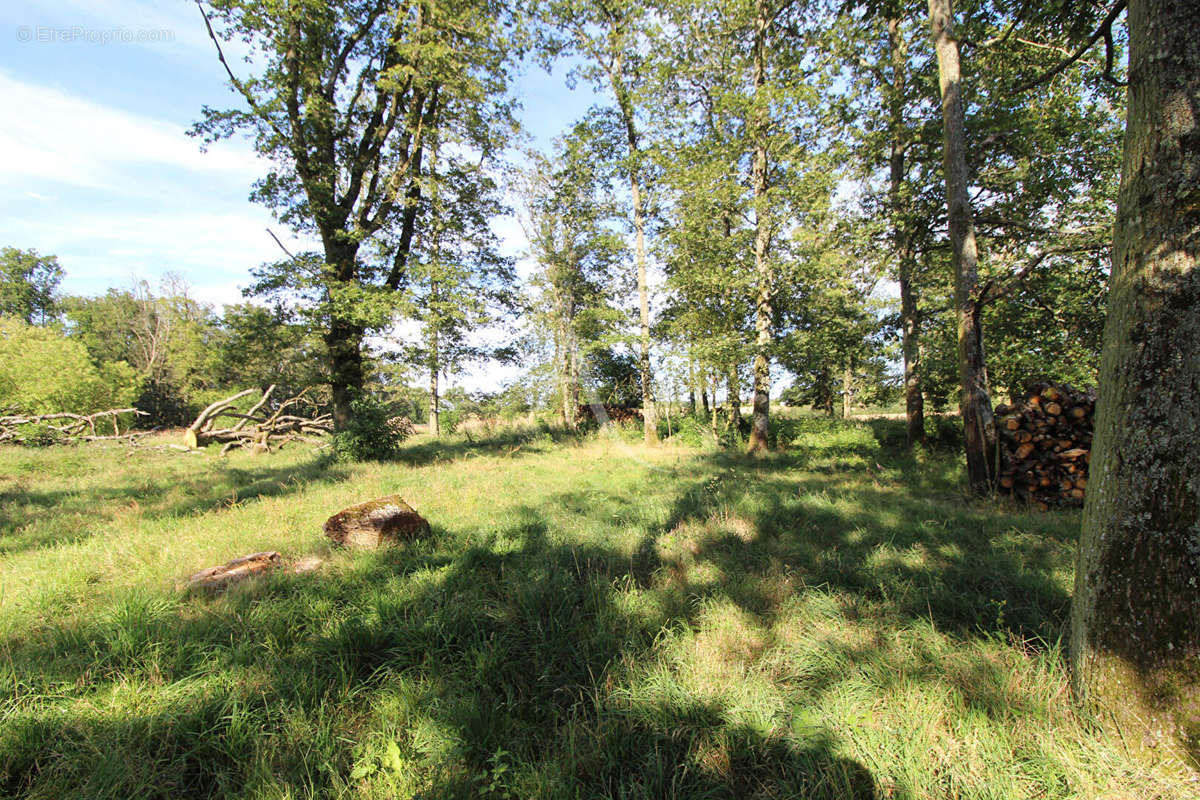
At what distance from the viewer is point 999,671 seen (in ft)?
7.89

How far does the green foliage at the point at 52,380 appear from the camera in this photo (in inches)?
611

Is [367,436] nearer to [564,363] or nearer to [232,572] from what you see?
[232,572]

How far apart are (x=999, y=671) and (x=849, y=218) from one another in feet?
37.3

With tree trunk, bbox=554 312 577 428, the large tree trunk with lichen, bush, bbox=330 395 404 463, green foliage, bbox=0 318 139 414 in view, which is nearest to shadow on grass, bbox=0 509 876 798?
the large tree trunk with lichen

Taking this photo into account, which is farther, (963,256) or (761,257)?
(761,257)

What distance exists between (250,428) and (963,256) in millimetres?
20810

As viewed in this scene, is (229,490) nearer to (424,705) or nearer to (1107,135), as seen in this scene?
(424,705)

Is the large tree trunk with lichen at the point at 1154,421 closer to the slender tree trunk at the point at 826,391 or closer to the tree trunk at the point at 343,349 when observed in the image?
the tree trunk at the point at 343,349

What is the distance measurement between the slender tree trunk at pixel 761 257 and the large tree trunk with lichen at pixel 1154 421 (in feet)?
29.9

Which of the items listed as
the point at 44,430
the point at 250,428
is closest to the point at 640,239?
the point at 250,428

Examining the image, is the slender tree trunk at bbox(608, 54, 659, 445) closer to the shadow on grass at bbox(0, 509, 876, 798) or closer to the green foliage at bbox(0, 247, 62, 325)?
the shadow on grass at bbox(0, 509, 876, 798)

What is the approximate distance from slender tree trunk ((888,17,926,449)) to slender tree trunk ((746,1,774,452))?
287 centimetres

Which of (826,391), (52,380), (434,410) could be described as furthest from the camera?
(826,391)

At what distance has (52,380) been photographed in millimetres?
15789
